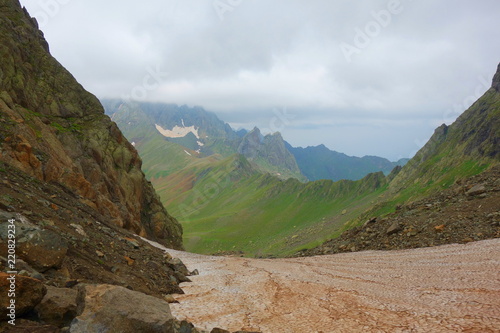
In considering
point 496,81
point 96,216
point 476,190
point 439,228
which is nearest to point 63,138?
point 96,216

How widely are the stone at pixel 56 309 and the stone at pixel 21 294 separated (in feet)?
0.79

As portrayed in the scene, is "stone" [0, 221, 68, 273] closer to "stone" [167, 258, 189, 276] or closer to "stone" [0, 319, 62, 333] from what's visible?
"stone" [0, 319, 62, 333]

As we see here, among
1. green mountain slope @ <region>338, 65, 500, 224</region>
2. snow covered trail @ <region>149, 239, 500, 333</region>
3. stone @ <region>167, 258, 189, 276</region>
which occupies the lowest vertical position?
snow covered trail @ <region>149, 239, 500, 333</region>

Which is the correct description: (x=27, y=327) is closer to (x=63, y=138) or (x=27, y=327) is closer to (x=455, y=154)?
(x=63, y=138)

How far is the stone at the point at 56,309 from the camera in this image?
10.2 m

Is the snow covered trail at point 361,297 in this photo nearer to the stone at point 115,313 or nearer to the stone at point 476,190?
the stone at point 115,313

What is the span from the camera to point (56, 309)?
10.4 m

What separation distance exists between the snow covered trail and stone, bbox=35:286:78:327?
7091 mm

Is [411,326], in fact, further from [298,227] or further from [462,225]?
[298,227]

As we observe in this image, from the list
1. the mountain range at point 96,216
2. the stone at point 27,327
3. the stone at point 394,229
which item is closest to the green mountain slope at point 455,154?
the mountain range at point 96,216

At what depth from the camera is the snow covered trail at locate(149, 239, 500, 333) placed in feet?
51.6

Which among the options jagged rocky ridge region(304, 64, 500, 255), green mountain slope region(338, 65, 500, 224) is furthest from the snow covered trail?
green mountain slope region(338, 65, 500, 224)

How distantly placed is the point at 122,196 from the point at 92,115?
2077 centimetres

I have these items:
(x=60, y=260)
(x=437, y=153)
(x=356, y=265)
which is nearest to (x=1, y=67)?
(x=60, y=260)
